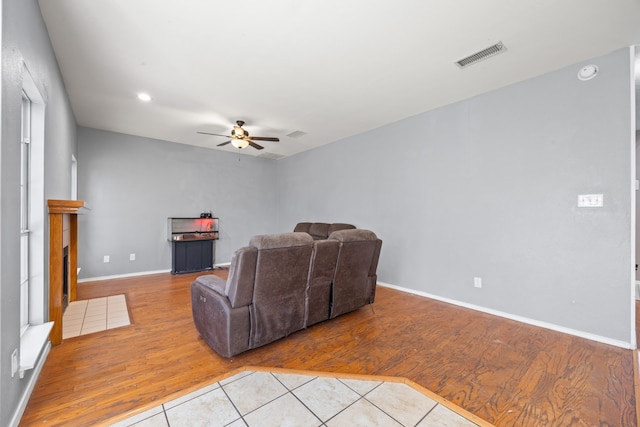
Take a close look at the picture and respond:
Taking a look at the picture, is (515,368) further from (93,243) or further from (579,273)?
(93,243)

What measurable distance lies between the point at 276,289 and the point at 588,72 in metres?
3.61

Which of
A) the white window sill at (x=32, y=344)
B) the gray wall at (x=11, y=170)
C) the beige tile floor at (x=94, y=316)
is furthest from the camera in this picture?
the beige tile floor at (x=94, y=316)

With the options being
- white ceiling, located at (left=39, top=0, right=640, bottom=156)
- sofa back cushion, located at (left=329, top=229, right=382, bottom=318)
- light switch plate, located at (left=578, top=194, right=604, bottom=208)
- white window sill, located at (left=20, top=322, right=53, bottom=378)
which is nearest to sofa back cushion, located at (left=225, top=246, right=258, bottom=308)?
sofa back cushion, located at (left=329, top=229, right=382, bottom=318)

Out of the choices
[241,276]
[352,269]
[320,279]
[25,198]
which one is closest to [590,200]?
[352,269]

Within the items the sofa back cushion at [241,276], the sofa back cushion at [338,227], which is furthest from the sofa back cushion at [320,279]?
the sofa back cushion at [338,227]

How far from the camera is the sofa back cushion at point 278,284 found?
2111 mm

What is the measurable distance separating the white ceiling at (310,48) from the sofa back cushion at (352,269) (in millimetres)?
1774

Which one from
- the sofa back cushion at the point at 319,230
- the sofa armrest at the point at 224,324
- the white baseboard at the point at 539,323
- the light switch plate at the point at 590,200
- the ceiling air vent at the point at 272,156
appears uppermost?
the ceiling air vent at the point at 272,156

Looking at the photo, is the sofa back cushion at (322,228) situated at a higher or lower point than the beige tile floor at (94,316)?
higher

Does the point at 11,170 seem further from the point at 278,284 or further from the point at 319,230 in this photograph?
the point at 319,230

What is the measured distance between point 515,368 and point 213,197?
5828 millimetres

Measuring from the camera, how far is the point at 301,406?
1.62m

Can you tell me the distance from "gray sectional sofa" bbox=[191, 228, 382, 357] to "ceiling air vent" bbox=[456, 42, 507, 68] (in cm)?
197

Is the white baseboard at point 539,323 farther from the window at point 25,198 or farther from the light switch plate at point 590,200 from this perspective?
the window at point 25,198
